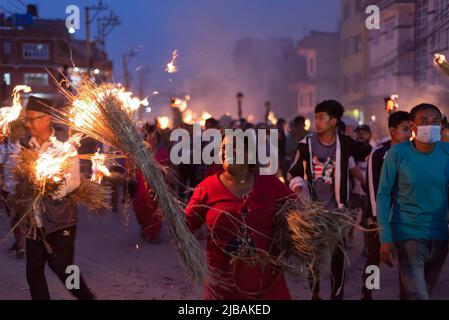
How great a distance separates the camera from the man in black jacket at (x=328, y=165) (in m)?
6.27

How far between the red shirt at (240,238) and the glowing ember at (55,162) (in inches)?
47.9

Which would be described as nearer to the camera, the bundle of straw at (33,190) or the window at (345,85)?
the bundle of straw at (33,190)

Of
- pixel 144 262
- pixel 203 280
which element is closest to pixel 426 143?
pixel 203 280

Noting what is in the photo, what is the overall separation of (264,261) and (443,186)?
1438 millimetres

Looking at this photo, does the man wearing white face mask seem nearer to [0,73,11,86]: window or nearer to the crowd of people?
the crowd of people

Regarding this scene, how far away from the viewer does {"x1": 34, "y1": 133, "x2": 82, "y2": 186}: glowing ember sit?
16.5ft

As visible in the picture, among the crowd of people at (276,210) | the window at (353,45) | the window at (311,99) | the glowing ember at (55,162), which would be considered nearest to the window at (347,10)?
the window at (353,45)

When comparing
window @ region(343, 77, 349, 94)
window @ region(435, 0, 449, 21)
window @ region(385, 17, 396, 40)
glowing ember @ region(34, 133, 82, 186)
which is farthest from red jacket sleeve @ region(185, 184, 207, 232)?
window @ region(343, 77, 349, 94)

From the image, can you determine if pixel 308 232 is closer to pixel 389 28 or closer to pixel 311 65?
pixel 389 28

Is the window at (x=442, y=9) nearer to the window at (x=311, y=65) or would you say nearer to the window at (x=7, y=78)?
the window at (x=7, y=78)

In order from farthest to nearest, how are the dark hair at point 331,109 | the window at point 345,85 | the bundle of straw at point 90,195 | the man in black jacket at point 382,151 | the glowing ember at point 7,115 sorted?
the window at point 345,85 → the dark hair at point 331,109 → the man in black jacket at point 382,151 → the glowing ember at point 7,115 → the bundle of straw at point 90,195

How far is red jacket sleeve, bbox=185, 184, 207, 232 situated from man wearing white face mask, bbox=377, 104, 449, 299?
122cm

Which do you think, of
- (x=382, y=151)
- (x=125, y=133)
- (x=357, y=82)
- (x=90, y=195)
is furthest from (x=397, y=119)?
(x=357, y=82)
